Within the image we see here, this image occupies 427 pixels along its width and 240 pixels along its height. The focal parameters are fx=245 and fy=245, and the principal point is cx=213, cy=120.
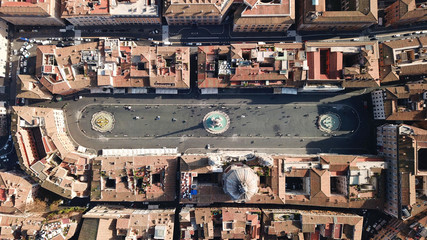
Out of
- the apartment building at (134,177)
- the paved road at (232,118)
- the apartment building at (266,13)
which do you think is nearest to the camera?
the apartment building at (266,13)

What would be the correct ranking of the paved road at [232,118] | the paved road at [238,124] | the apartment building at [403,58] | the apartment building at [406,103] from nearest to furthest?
the apartment building at [406,103]
the apartment building at [403,58]
the paved road at [238,124]
the paved road at [232,118]

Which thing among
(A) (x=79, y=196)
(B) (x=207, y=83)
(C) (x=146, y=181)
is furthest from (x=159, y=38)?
(A) (x=79, y=196)

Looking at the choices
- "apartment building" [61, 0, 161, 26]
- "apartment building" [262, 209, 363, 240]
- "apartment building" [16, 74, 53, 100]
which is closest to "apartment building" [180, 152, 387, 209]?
"apartment building" [262, 209, 363, 240]

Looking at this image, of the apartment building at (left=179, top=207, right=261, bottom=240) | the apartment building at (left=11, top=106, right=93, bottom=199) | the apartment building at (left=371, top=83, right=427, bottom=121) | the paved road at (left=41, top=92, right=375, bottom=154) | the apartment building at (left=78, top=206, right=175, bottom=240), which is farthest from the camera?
the paved road at (left=41, top=92, right=375, bottom=154)

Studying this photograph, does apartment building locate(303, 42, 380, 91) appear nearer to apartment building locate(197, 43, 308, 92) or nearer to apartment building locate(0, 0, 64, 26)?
apartment building locate(197, 43, 308, 92)

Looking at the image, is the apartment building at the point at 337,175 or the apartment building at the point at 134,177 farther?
the apartment building at the point at 134,177

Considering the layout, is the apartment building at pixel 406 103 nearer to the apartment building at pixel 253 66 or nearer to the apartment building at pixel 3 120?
the apartment building at pixel 253 66

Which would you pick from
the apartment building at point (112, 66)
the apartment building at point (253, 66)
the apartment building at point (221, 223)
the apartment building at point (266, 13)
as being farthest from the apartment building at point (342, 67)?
the apartment building at point (221, 223)
